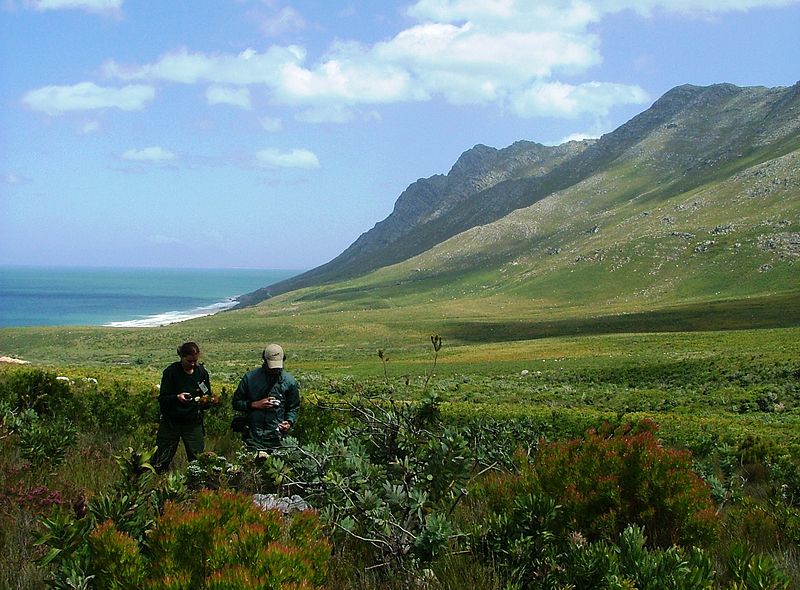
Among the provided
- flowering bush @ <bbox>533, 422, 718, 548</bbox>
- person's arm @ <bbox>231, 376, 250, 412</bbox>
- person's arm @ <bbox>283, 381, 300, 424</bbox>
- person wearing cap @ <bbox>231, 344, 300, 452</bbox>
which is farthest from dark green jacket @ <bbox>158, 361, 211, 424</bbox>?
flowering bush @ <bbox>533, 422, 718, 548</bbox>

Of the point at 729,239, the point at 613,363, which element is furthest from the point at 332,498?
the point at 729,239

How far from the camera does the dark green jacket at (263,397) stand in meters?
8.09

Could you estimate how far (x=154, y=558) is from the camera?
120 inches

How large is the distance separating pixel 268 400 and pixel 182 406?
1.48 meters

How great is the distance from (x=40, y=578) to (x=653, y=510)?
429cm

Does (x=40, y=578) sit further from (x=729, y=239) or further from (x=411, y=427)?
(x=729, y=239)

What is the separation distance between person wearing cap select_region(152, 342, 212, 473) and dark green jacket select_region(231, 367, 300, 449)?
2.21 feet

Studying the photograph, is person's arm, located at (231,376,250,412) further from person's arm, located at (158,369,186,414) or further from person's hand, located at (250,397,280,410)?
person's arm, located at (158,369,186,414)

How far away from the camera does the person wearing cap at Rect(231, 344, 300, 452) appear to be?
8016 millimetres

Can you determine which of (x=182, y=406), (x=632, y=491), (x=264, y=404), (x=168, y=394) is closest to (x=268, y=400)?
(x=264, y=404)

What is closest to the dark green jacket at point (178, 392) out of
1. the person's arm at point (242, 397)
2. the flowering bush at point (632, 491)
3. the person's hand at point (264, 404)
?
→ the person's arm at point (242, 397)

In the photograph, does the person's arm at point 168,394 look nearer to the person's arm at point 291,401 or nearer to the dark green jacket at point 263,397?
the dark green jacket at point 263,397

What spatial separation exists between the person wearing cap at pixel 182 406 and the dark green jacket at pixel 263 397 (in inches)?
26.5

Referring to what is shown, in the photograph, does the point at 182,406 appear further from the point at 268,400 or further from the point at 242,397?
the point at 268,400
